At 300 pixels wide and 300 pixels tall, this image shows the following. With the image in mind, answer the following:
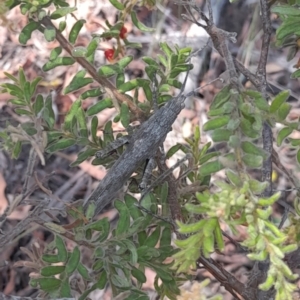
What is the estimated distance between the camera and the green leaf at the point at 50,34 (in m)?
0.97

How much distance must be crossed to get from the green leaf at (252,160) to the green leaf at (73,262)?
0.35 metres

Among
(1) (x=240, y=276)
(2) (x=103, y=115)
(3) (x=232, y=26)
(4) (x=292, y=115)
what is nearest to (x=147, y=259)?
(1) (x=240, y=276)

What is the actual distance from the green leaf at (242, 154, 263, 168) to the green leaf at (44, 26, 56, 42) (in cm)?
43

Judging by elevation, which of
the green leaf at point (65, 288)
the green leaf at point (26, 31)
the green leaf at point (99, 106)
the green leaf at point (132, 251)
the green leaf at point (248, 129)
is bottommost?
the green leaf at point (65, 288)

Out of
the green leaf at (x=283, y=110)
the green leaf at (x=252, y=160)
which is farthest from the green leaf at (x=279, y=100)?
the green leaf at (x=252, y=160)

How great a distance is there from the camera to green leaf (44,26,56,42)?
97 centimetres

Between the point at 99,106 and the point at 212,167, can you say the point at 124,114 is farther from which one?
the point at 212,167

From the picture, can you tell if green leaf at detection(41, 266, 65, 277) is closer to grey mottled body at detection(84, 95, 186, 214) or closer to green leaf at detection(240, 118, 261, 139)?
grey mottled body at detection(84, 95, 186, 214)

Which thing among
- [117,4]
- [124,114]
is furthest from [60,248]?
[117,4]

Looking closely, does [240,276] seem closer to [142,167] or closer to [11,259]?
[11,259]

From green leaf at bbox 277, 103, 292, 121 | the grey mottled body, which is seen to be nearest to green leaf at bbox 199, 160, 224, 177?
green leaf at bbox 277, 103, 292, 121

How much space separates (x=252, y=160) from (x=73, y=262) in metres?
0.37

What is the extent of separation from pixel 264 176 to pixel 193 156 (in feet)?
0.59

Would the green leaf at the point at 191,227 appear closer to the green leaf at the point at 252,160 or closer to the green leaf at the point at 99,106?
the green leaf at the point at 252,160
